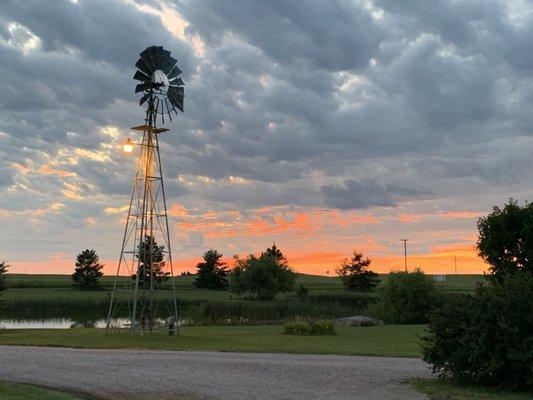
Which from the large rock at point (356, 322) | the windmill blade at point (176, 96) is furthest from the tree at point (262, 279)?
the windmill blade at point (176, 96)

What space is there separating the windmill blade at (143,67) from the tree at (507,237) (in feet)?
128

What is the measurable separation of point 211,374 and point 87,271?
98274 millimetres

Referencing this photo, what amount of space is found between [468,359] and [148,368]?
27.9 ft

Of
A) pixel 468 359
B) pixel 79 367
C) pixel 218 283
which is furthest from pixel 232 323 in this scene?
pixel 218 283

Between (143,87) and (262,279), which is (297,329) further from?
(262,279)

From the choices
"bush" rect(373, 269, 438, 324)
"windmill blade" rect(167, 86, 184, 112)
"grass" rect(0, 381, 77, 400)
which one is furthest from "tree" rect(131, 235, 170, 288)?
"bush" rect(373, 269, 438, 324)

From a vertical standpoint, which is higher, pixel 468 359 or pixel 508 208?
pixel 508 208

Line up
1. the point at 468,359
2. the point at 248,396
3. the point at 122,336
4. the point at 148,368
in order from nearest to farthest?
the point at 248,396, the point at 468,359, the point at 148,368, the point at 122,336

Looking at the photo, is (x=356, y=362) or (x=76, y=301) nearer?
(x=356, y=362)

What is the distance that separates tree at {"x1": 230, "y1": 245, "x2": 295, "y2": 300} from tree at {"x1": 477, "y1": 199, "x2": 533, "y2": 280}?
1293 inches

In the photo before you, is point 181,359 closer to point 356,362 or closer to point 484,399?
point 356,362

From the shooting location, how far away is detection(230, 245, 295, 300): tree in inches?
3381

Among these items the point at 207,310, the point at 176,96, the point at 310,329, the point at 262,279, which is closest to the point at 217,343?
the point at 310,329

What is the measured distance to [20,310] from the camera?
199ft
